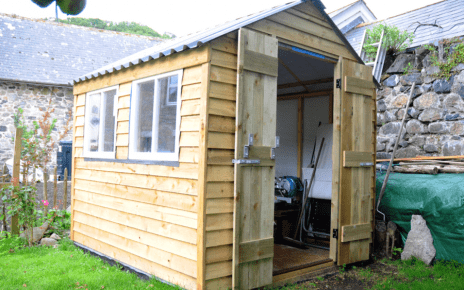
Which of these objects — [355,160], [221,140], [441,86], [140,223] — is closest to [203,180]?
[221,140]

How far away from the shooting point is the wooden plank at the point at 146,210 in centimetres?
402

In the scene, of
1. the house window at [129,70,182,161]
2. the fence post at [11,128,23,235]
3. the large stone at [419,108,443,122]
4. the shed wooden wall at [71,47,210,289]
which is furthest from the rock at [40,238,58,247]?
the large stone at [419,108,443,122]

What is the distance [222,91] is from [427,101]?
4.63 meters

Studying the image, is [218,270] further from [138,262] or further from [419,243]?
[419,243]

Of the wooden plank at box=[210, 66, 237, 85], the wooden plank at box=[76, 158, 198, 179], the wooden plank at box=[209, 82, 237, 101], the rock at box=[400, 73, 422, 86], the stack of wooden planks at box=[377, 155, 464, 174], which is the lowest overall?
the wooden plank at box=[76, 158, 198, 179]

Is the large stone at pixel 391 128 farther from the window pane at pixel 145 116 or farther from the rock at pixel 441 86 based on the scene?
the window pane at pixel 145 116

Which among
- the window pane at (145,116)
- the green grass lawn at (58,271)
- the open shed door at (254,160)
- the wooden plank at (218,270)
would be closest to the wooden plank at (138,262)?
the green grass lawn at (58,271)

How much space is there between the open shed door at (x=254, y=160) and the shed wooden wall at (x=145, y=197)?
245 millimetres

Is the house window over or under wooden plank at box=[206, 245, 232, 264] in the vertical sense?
over

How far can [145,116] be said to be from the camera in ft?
15.7

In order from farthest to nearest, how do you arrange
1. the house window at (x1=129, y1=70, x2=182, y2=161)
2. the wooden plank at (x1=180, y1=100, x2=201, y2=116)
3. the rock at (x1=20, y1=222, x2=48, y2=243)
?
the rock at (x1=20, y1=222, x2=48, y2=243) → the house window at (x1=129, y1=70, x2=182, y2=161) → the wooden plank at (x1=180, y1=100, x2=201, y2=116)

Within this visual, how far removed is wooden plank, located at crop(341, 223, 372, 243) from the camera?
4.98 metres

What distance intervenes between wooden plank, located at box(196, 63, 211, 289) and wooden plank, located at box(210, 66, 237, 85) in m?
0.07

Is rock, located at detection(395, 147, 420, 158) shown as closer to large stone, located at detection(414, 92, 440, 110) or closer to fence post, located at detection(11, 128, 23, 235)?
large stone, located at detection(414, 92, 440, 110)
